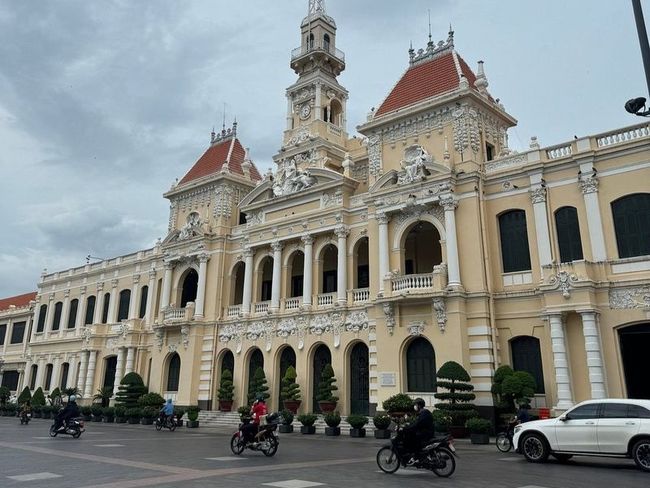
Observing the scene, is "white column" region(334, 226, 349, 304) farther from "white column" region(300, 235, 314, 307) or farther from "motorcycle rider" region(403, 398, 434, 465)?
"motorcycle rider" region(403, 398, 434, 465)

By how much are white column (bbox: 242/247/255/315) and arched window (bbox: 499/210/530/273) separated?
1583 centimetres

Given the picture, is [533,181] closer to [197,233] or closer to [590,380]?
[590,380]

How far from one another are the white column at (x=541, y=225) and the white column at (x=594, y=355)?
3.06 meters

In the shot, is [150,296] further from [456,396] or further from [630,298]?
[630,298]

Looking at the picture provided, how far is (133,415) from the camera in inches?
1268

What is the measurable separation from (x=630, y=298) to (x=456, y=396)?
24.9ft

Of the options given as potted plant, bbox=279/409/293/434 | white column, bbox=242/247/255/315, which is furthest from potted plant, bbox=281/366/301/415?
white column, bbox=242/247/255/315

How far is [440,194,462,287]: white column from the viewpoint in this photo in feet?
80.3

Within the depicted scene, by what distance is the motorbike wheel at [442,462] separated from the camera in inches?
456

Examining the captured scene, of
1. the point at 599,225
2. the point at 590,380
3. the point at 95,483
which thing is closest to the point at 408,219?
the point at 599,225

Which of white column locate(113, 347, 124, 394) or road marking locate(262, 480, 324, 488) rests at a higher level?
white column locate(113, 347, 124, 394)

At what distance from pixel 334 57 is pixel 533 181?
1957 cm

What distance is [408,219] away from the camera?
27.0 m

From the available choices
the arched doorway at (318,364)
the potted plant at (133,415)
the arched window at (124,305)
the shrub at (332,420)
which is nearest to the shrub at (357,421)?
the shrub at (332,420)
